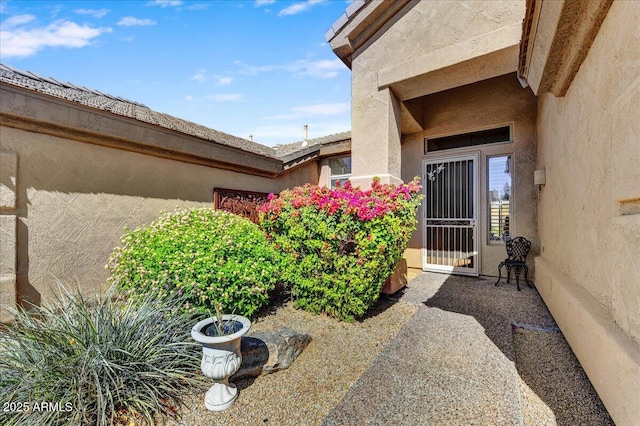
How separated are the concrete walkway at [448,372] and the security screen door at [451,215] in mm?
2438

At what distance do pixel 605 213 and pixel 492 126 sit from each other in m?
5.35

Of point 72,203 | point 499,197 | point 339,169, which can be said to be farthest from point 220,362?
point 339,169

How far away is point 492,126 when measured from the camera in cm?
718

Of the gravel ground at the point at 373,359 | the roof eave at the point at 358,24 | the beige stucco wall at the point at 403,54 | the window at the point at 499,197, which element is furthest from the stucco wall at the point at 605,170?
the roof eave at the point at 358,24

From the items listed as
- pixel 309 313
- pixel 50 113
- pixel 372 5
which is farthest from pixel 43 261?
pixel 372 5

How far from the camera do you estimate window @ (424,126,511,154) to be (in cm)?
724

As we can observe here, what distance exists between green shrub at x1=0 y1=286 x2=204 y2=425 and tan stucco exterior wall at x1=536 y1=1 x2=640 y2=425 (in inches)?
156

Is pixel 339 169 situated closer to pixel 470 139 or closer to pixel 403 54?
pixel 470 139

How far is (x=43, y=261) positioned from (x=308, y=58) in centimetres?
869

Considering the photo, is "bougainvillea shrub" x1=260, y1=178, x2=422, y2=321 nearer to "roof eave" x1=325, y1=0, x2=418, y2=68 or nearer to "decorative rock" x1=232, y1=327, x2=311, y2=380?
"decorative rock" x1=232, y1=327, x2=311, y2=380

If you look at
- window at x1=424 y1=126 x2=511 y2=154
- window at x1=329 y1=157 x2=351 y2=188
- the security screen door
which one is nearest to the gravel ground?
the security screen door

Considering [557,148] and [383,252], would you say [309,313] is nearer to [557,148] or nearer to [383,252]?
[383,252]

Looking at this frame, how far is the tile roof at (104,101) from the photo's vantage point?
3.86 m

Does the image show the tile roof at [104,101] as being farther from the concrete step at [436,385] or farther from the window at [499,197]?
the window at [499,197]
